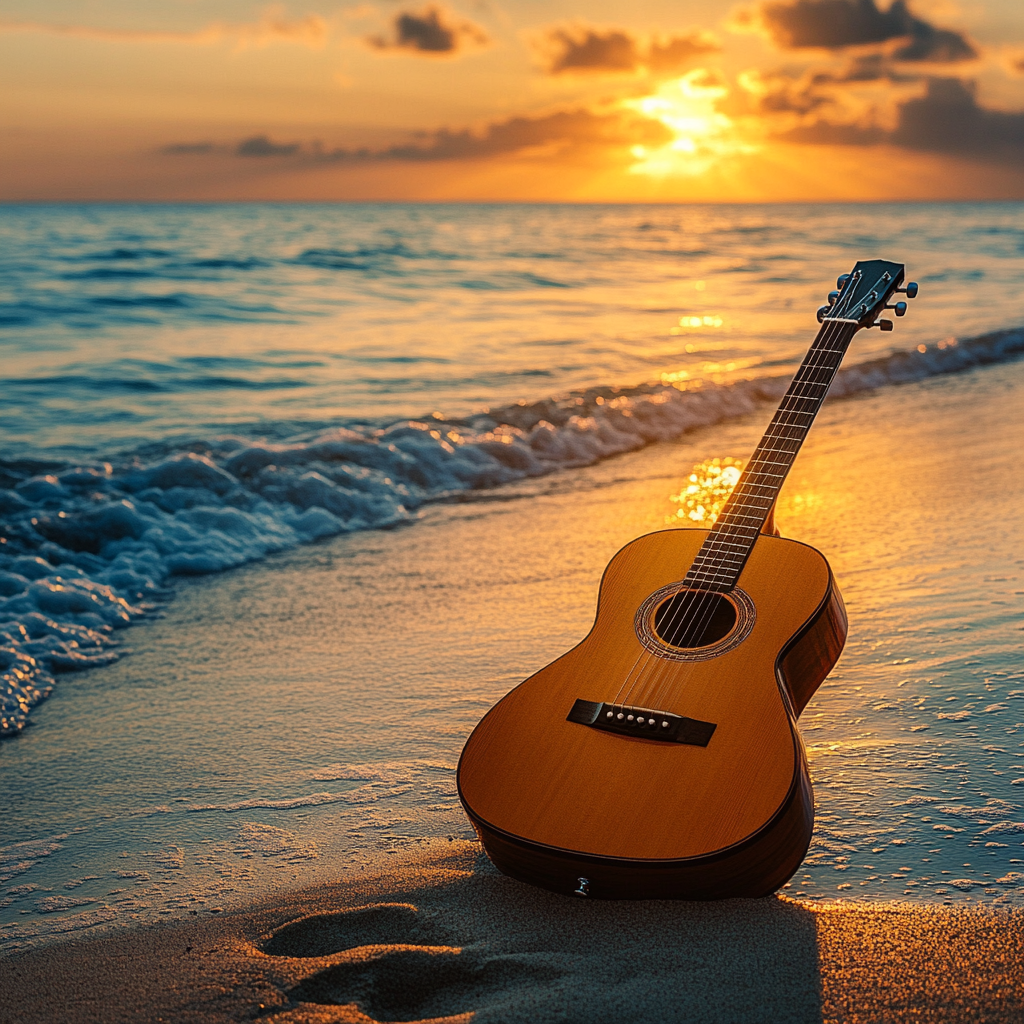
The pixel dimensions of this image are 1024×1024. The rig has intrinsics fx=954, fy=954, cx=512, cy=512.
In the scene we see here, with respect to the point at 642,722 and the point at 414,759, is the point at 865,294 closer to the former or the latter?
the point at 642,722

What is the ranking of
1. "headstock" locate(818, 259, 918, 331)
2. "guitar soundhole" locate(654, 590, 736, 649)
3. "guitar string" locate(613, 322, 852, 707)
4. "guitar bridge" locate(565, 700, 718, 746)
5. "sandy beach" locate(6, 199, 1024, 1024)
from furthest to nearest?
"headstock" locate(818, 259, 918, 331) < "guitar soundhole" locate(654, 590, 736, 649) < "guitar string" locate(613, 322, 852, 707) < "guitar bridge" locate(565, 700, 718, 746) < "sandy beach" locate(6, 199, 1024, 1024)

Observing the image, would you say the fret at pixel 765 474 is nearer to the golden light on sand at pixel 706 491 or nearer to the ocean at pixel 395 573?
the ocean at pixel 395 573

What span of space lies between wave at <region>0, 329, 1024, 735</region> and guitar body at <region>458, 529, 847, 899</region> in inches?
78.0

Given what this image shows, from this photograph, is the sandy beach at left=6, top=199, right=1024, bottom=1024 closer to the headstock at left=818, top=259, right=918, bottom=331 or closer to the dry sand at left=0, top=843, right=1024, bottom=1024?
the dry sand at left=0, top=843, right=1024, bottom=1024

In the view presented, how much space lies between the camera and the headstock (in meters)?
2.77

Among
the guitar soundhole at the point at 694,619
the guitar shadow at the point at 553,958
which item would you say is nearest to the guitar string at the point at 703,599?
the guitar soundhole at the point at 694,619

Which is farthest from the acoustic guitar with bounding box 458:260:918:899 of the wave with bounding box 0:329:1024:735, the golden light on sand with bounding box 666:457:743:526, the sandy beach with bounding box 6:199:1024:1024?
the golden light on sand with bounding box 666:457:743:526

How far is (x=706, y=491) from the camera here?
5.62 meters

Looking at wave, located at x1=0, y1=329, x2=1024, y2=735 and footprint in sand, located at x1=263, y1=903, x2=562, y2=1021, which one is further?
wave, located at x1=0, y1=329, x2=1024, y2=735

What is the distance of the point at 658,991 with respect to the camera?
1.68 meters

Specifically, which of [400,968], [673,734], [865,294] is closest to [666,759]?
[673,734]

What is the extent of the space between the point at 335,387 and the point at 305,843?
6.72 meters

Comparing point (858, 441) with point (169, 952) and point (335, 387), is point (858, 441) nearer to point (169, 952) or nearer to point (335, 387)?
point (335, 387)

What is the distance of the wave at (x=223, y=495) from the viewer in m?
3.95
